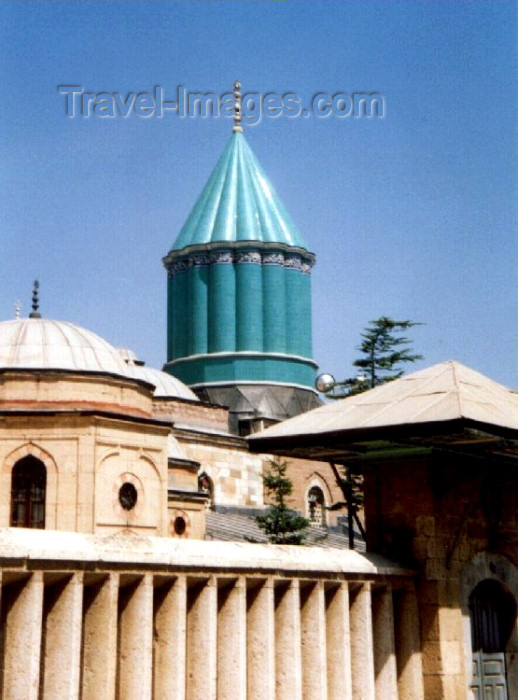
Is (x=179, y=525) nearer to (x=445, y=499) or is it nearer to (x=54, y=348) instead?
(x=54, y=348)

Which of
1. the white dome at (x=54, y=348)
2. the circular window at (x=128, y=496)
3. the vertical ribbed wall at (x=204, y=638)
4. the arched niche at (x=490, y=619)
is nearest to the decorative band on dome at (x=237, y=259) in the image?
the white dome at (x=54, y=348)

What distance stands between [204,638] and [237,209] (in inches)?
1219

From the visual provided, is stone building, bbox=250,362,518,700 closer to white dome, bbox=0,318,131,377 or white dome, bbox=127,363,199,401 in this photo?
white dome, bbox=0,318,131,377

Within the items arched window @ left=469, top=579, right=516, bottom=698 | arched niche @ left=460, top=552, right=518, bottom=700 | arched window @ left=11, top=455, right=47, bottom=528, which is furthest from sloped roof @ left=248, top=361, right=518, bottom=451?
arched window @ left=11, top=455, right=47, bottom=528

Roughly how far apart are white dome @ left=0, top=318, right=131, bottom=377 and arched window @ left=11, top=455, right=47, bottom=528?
74.8 inches

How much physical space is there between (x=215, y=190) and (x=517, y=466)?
29.3 metres

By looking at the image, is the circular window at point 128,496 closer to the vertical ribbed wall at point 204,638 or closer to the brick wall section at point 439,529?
the brick wall section at point 439,529

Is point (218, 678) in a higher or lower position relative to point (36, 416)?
lower

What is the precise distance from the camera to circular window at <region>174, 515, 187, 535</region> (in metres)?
24.8

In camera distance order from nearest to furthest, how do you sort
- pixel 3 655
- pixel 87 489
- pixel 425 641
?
1. pixel 3 655
2. pixel 425 641
3. pixel 87 489

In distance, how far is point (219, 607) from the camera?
25.5 ft

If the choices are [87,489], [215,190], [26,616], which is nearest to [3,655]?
[26,616]

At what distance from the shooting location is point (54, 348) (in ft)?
74.7

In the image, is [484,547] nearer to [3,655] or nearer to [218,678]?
[218,678]
